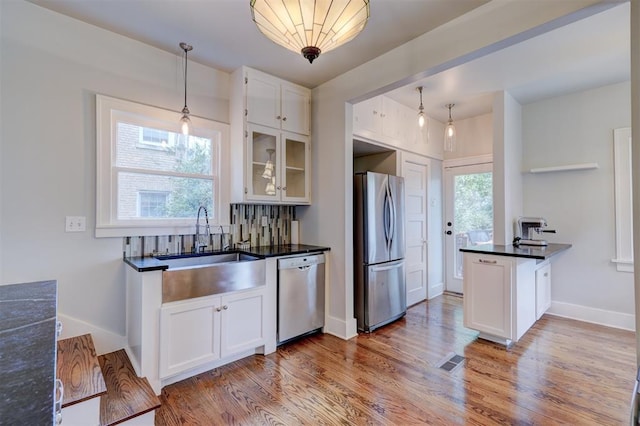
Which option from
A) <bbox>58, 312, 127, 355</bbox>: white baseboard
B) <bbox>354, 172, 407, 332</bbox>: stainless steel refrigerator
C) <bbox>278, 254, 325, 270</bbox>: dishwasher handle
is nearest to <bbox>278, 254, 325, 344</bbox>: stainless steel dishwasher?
<bbox>278, 254, 325, 270</bbox>: dishwasher handle

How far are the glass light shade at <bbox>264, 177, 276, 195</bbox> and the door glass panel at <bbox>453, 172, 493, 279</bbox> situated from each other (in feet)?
9.62

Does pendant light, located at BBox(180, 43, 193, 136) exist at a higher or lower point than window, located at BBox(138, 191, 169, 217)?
higher

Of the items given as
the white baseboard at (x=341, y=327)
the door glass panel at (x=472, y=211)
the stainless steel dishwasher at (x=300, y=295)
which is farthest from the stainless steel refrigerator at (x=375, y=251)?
the door glass panel at (x=472, y=211)

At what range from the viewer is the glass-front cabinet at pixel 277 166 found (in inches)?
→ 119

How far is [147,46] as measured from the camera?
8.58 ft

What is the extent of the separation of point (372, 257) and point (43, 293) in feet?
8.65

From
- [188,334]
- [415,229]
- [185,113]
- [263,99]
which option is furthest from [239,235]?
[415,229]

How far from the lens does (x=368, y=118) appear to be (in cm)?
349

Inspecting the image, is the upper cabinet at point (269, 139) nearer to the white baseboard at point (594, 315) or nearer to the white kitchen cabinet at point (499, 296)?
the white kitchen cabinet at point (499, 296)

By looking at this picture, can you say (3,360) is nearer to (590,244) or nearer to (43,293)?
(43,293)

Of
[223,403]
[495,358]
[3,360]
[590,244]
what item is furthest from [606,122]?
[3,360]

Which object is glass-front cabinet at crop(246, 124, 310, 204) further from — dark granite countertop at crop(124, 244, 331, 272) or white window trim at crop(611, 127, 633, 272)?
white window trim at crop(611, 127, 633, 272)

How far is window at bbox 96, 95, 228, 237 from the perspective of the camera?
95.3 inches

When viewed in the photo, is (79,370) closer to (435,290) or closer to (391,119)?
(391,119)
